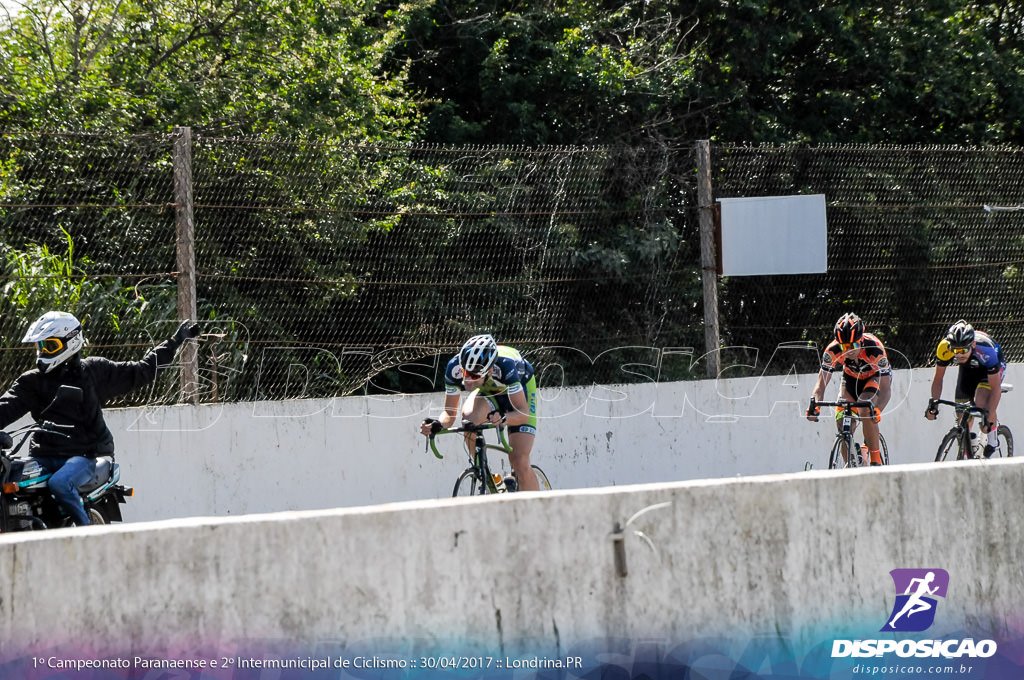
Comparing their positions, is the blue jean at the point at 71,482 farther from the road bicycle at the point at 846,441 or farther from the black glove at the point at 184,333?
the road bicycle at the point at 846,441

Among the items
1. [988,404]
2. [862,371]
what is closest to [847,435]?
[862,371]

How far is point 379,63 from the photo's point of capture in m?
16.0

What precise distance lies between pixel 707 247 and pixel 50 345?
22.0 ft

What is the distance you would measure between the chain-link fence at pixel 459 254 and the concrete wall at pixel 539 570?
5652 millimetres

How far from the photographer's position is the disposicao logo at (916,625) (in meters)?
4.51

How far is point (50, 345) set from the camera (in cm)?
696

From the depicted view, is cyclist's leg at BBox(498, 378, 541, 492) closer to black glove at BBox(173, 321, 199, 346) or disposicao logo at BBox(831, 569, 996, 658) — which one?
black glove at BBox(173, 321, 199, 346)

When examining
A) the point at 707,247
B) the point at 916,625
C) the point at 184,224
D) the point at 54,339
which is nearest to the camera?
the point at 916,625

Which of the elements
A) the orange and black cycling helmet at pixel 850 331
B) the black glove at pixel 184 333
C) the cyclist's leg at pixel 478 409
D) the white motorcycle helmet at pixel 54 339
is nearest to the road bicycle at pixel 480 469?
the cyclist's leg at pixel 478 409

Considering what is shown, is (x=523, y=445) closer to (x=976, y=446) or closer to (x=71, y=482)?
(x=71, y=482)

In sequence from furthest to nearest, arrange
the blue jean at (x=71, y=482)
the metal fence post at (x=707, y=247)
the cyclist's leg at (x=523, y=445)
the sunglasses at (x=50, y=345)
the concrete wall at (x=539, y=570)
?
the metal fence post at (x=707, y=247), the cyclist's leg at (x=523, y=445), the sunglasses at (x=50, y=345), the blue jean at (x=71, y=482), the concrete wall at (x=539, y=570)

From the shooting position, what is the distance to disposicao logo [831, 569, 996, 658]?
4512mm

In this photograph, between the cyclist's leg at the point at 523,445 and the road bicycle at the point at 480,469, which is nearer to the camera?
the road bicycle at the point at 480,469

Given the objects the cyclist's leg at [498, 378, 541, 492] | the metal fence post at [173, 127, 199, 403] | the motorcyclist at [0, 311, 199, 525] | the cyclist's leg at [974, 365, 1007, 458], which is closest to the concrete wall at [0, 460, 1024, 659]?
the motorcyclist at [0, 311, 199, 525]
